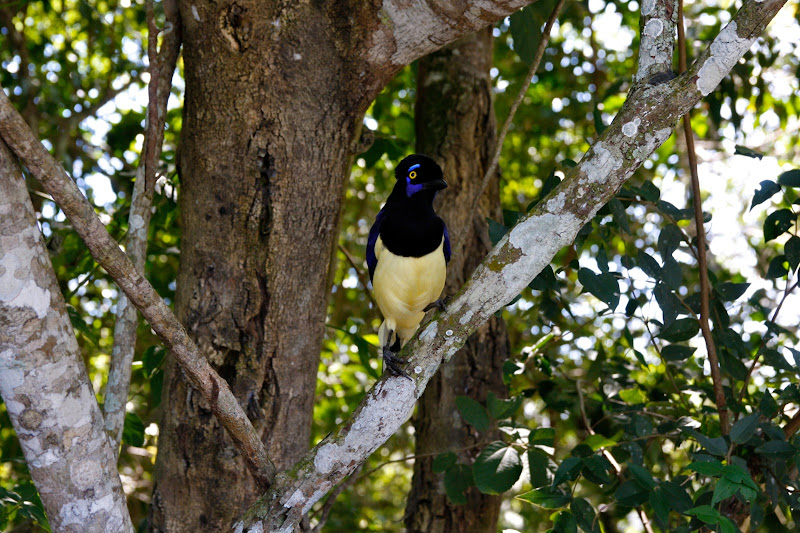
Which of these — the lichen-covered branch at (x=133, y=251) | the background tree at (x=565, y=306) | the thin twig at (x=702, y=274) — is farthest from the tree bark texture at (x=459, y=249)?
the lichen-covered branch at (x=133, y=251)

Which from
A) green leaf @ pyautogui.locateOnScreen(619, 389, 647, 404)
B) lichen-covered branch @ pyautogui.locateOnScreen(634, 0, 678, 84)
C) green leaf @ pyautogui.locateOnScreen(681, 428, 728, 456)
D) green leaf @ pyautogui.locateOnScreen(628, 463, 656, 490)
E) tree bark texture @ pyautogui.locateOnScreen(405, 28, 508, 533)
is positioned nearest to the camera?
lichen-covered branch @ pyautogui.locateOnScreen(634, 0, 678, 84)

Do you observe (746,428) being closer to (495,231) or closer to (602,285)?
(602,285)

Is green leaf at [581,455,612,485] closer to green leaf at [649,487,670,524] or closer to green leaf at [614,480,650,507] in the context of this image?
green leaf at [614,480,650,507]

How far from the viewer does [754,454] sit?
2.73m

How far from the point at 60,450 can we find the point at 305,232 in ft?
3.50

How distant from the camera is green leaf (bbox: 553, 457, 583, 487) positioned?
2.42m

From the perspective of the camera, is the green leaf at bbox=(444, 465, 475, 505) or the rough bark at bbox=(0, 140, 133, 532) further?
the green leaf at bbox=(444, 465, 475, 505)

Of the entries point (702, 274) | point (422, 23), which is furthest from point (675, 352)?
point (422, 23)

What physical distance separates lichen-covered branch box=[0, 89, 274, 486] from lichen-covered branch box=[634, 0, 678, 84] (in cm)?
138

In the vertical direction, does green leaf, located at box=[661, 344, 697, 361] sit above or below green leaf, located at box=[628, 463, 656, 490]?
above

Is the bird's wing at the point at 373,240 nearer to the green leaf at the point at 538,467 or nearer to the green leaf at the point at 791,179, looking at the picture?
the green leaf at the point at 538,467

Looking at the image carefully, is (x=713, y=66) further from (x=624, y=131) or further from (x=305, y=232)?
(x=305, y=232)

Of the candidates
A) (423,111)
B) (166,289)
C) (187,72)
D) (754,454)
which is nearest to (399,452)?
(166,289)

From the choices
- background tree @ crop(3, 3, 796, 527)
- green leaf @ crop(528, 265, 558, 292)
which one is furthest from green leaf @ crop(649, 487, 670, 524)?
green leaf @ crop(528, 265, 558, 292)
